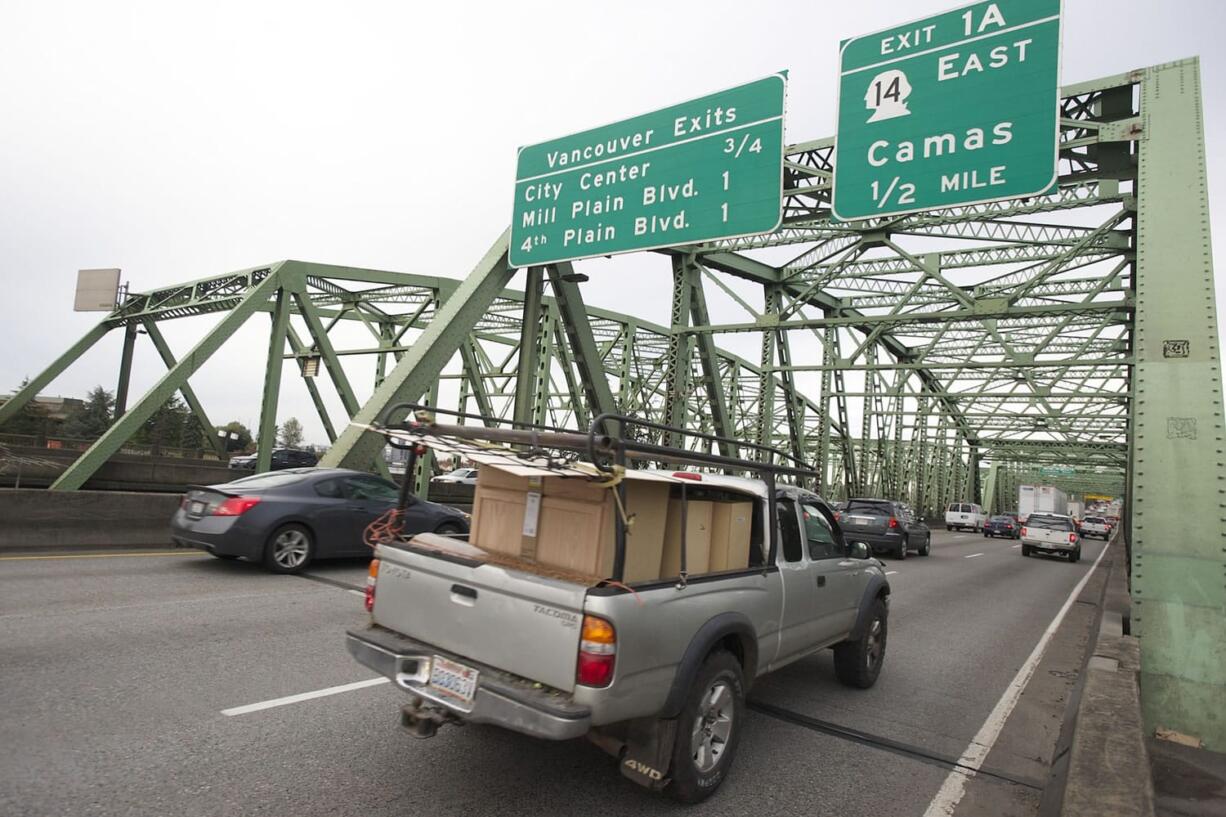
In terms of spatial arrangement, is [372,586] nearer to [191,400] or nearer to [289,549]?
[289,549]

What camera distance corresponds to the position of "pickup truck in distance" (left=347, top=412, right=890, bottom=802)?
10.6 ft

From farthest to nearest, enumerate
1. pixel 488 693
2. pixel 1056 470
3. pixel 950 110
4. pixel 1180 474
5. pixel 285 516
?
pixel 1056 470 → pixel 285 516 → pixel 950 110 → pixel 1180 474 → pixel 488 693

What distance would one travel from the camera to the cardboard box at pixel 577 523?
11.9ft

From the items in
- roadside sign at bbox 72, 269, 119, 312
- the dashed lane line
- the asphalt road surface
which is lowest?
the dashed lane line

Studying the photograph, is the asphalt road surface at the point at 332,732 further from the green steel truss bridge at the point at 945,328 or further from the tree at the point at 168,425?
the tree at the point at 168,425

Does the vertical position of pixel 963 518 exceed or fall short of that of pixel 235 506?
it falls short

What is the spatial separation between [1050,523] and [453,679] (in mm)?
28971

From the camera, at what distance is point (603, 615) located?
3.17 metres

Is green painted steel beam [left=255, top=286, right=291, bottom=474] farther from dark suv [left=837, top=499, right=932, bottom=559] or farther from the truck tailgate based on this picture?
dark suv [left=837, top=499, right=932, bottom=559]

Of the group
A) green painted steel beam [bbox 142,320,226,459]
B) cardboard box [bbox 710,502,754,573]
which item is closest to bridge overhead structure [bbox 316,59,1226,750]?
cardboard box [bbox 710,502,754,573]

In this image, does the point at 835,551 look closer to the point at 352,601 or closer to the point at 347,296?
the point at 352,601

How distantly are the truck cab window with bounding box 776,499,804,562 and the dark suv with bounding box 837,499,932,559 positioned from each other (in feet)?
51.2

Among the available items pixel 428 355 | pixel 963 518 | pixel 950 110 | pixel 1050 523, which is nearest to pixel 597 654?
pixel 950 110

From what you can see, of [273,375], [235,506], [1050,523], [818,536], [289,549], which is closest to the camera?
[818,536]
